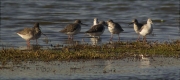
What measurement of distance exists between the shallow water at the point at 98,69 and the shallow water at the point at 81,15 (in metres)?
4.31

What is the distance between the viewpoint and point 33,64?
13078 mm

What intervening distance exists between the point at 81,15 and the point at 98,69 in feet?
52.6

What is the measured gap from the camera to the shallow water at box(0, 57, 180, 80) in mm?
11695

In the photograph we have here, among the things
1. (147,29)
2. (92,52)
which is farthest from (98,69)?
(147,29)

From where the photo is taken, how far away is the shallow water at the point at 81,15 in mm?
20086

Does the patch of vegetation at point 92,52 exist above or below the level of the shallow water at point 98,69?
above

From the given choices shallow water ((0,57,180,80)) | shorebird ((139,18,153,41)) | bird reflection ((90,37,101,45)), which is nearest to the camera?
shallow water ((0,57,180,80))

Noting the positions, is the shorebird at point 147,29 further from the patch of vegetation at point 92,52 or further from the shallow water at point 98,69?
the shallow water at point 98,69

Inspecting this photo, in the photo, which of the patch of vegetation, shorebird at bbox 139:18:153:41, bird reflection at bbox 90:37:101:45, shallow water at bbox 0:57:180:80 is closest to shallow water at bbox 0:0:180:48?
bird reflection at bbox 90:37:101:45

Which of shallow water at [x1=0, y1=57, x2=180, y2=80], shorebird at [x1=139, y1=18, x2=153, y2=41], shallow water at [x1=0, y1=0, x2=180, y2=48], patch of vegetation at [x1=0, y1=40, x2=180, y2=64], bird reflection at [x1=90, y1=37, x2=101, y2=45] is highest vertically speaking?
shallow water at [x1=0, y1=0, x2=180, y2=48]

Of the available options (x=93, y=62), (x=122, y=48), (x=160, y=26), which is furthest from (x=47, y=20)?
(x=93, y=62)

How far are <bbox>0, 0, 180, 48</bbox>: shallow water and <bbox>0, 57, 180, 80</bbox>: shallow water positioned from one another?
4.31m

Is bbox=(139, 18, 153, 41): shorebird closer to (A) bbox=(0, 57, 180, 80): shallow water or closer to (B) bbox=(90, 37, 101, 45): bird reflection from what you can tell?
(B) bbox=(90, 37, 101, 45): bird reflection

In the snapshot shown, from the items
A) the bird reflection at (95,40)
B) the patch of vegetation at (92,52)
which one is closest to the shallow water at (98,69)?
the patch of vegetation at (92,52)
